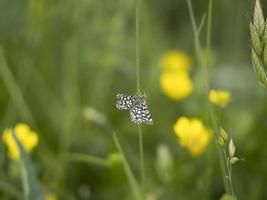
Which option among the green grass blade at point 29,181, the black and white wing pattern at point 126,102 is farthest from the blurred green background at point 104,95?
the black and white wing pattern at point 126,102

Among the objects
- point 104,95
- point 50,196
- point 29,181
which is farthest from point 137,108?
point 104,95

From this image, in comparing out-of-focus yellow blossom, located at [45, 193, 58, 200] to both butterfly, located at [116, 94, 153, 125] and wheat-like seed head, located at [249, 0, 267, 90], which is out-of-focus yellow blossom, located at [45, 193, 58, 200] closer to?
butterfly, located at [116, 94, 153, 125]

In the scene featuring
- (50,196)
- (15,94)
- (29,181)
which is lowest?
(50,196)

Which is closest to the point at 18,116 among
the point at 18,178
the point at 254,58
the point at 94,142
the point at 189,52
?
the point at 94,142

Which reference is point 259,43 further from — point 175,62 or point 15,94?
point 175,62

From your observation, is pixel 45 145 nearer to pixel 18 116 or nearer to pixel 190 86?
pixel 18 116

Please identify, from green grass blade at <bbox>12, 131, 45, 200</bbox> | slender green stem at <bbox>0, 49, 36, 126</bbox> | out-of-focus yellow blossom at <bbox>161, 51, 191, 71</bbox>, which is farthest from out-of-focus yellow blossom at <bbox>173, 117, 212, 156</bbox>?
out-of-focus yellow blossom at <bbox>161, 51, 191, 71</bbox>
